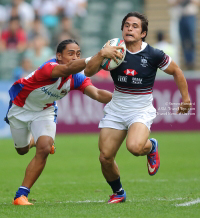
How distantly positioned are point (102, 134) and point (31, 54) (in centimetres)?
1068

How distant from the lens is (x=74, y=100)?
1549 cm

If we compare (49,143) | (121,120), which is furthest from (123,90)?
(49,143)

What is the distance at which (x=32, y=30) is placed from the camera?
18.1m

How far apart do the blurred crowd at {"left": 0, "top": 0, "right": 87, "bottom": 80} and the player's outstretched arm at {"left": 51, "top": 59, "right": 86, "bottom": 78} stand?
9864 millimetres

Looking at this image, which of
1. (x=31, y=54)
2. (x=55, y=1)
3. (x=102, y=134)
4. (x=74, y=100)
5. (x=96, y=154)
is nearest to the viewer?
(x=102, y=134)

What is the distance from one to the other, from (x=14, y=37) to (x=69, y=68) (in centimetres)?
1203

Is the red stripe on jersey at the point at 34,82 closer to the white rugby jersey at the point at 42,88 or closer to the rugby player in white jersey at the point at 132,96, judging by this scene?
the white rugby jersey at the point at 42,88

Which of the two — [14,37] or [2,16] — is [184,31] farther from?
[2,16]

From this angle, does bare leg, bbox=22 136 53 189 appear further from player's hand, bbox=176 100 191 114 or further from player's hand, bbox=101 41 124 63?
player's hand, bbox=176 100 191 114

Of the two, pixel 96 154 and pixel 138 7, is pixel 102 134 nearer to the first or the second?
pixel 96 154

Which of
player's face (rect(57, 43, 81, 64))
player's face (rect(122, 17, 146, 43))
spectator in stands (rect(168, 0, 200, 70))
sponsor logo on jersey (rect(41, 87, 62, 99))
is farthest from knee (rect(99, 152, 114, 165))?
spectator in stands (rect(168, 0, 200, 70))

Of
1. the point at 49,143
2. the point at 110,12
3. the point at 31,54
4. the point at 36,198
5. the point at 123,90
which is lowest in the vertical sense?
the point at 36,198

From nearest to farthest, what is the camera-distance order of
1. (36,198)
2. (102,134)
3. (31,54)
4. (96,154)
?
(102,134)
(36,198)
(96,154)
(31,54)

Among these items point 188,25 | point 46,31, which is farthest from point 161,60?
point 46,31
